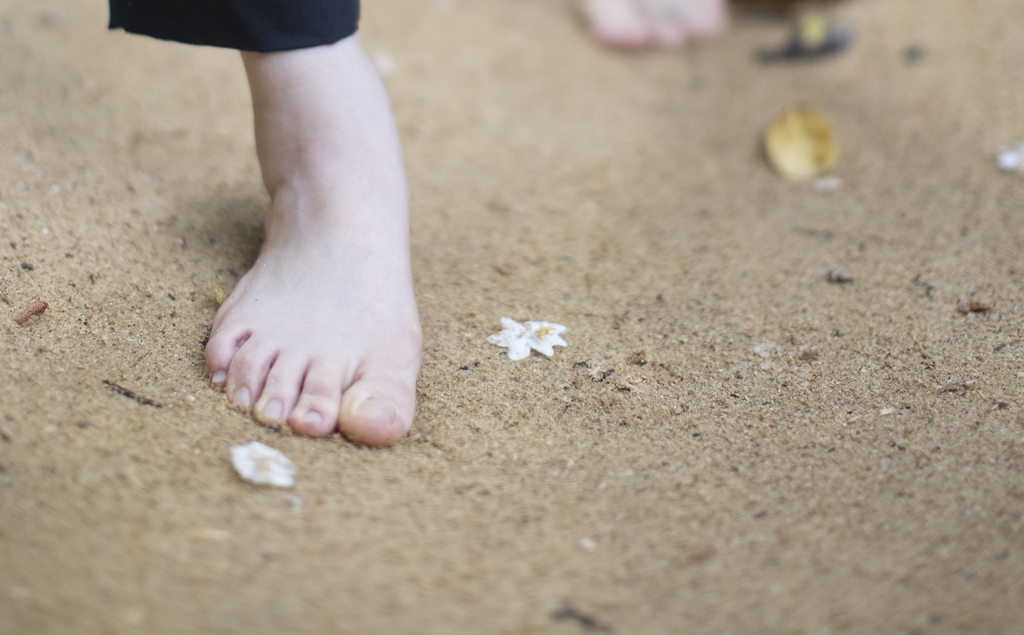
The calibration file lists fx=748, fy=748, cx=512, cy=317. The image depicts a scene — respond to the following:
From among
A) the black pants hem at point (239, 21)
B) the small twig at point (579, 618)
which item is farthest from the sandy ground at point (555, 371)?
the black pants hem at point (239, 21)

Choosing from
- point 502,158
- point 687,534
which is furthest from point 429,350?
point 502,158

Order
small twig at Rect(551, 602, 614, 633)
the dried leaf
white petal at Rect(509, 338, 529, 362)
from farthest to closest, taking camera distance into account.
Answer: the dried leaf → white petal at Rect(509, 338, 529, 362) → small twig at Rect(551, 602, 614, 633)

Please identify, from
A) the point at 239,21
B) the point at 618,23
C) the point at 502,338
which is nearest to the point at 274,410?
the point at 502,338

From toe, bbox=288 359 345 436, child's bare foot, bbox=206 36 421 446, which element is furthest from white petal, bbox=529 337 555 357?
toe, bbox=288 359 345 436

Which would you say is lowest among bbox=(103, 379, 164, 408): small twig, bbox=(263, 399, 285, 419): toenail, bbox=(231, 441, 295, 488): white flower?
bbox=(263, 399, 285, 419): toenail

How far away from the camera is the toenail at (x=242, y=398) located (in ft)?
2.85

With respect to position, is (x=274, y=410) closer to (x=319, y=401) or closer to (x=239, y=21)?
(x=319, y=401)

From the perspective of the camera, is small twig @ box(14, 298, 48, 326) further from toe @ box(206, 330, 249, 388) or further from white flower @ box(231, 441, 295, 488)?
white flower @ box(231, 441, 295, 488)

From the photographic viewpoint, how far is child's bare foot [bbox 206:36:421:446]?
87 cm

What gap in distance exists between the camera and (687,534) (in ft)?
2.42

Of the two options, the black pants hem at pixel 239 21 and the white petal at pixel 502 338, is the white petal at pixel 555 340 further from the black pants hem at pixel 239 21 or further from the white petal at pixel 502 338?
the black pants hem at pixel 239 21

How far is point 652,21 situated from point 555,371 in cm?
147

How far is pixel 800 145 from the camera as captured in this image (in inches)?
60.7

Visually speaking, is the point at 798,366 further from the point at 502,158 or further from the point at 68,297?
the point at 68,297
